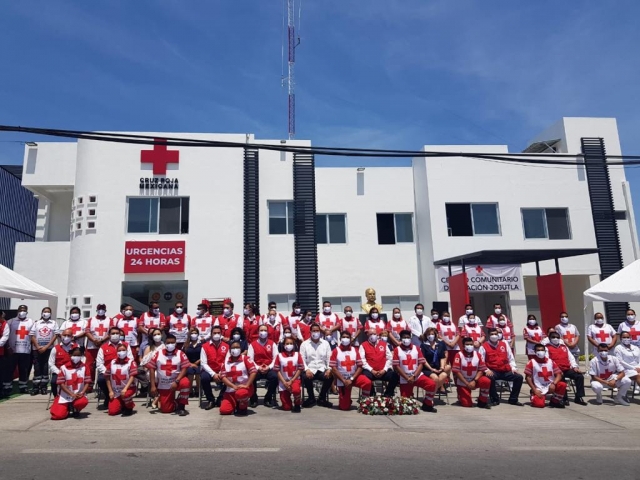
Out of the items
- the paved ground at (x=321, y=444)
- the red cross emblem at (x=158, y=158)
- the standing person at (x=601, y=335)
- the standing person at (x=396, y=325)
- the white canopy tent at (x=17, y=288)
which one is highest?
the red cross emblem at (x=158, y=158)

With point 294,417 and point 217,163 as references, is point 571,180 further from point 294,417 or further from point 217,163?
point 294,417

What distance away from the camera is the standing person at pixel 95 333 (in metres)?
11.4

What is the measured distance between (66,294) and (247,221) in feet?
23.8

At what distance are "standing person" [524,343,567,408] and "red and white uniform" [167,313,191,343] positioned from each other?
24.8 feet

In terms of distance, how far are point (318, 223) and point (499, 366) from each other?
1069cm

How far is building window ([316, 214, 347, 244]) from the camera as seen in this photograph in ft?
66.1

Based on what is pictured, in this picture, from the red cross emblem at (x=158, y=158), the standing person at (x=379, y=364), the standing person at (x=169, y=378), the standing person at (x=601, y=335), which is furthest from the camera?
the red cross emblem at (x=158, y=158)

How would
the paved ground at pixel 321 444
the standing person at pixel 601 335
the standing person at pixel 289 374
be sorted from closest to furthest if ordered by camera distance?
the paved ground at pixel 321 444 < the standing person at pixel 289 374 < the standing person at pixel 601 335

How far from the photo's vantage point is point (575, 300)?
2147 centimetres

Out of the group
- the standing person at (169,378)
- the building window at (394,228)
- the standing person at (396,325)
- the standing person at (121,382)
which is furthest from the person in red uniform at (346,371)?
the building window at (394,228)

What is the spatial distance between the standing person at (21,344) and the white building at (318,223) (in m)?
6.30

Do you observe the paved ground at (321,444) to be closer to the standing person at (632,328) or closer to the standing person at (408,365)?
the standing person at (408,365)

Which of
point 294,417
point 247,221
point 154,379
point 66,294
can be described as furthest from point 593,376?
point 66,294

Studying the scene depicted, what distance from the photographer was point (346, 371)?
10.4m
